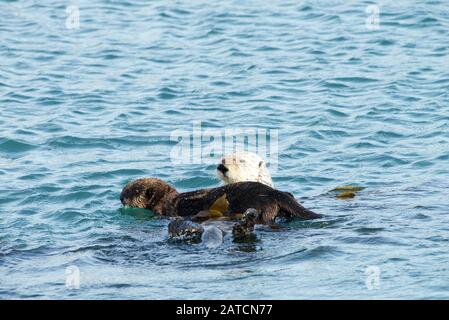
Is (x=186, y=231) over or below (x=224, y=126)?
below

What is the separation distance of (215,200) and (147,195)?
96 centimetres

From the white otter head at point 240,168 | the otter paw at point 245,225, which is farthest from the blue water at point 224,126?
the white otter head at point 240,168

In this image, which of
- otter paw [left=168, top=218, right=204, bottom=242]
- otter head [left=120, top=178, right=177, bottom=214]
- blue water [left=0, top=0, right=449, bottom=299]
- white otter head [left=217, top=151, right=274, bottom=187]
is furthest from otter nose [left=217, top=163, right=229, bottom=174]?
otter paw [left=168, top=218, right=204, bottom=242]

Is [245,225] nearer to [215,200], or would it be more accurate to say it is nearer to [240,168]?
[215,200]

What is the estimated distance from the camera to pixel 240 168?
340 inches

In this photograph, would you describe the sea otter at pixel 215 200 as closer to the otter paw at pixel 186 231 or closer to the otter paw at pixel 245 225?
the otter paw at pixel 245 225

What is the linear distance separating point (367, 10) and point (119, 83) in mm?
5674

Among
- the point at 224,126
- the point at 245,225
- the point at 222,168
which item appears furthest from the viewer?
the point at 224,126

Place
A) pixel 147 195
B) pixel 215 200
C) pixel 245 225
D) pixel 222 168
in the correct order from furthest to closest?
pixel 147 195 < pixel 222 168 < pixel 215 200 < pixel 245 225

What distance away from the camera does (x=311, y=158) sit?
1105cm

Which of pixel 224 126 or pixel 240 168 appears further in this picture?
pixel 224 126

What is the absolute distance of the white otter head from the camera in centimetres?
862

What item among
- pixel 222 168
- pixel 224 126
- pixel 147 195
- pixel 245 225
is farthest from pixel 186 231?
pixel 224 126

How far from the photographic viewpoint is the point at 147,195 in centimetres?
888
